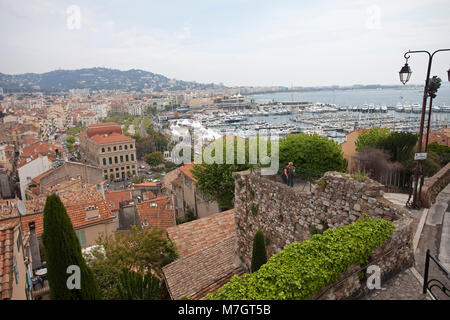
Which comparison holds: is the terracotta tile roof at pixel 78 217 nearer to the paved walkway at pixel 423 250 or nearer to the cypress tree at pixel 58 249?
the cypress tree at pixel 58 249

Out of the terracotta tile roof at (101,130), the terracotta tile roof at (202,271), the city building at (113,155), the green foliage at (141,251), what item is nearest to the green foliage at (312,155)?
the terracotta tile roof at (202,271)

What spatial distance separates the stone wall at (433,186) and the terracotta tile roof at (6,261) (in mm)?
12079

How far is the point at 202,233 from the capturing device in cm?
1445

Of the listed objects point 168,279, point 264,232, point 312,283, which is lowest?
point 168,279

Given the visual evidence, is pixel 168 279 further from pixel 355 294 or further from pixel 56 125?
pixel 56 125

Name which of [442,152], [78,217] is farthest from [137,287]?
[442,152]

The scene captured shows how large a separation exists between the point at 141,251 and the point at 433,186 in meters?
11.9

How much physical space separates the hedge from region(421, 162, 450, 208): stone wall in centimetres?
588

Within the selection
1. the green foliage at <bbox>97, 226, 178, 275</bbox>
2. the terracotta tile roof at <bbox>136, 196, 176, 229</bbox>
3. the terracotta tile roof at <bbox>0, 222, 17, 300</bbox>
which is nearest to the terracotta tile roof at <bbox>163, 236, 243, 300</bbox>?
the green foliage at <bbox>97, 226, 178, 275</bbox>

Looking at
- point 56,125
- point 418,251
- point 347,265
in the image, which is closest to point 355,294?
point 347,265

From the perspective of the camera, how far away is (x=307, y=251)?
5180 millimetres

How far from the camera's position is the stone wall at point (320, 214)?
17.9ft
